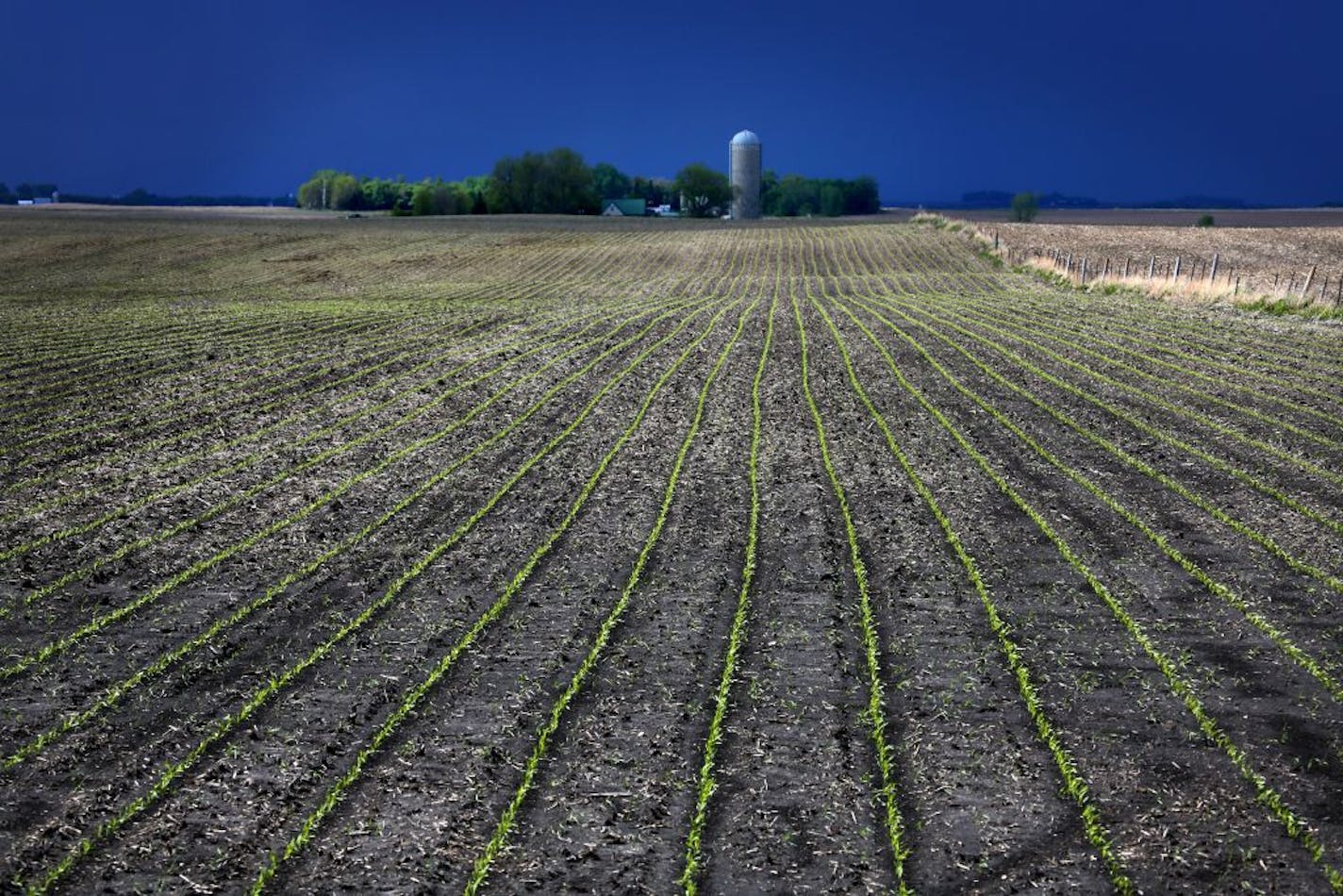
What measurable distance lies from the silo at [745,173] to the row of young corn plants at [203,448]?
412ft

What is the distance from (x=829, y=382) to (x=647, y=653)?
13.4 m

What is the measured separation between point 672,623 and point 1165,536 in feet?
20.5

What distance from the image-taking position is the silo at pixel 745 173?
147m

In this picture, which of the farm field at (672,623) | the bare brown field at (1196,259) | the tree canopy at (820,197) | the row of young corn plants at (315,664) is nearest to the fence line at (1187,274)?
the bare brown field at (1196,259)

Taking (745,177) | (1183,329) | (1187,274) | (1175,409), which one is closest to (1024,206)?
(745,177)

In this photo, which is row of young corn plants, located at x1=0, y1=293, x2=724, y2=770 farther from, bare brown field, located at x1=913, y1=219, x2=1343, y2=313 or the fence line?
the fence line

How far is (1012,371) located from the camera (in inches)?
901

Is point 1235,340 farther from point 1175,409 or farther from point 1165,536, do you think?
point 1165,536

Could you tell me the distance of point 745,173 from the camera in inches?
5851

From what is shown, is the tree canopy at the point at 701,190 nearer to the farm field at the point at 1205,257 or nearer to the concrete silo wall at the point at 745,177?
the concrete silo wall at the point at 745,177

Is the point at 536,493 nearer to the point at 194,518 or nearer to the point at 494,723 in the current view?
the point at 194,518

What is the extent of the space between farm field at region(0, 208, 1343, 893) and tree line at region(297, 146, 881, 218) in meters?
105

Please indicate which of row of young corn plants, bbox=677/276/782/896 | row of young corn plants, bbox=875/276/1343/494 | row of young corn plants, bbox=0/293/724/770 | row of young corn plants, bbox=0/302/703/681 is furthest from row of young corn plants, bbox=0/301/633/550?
row of young corn plants, bbox=875/276/1343/494

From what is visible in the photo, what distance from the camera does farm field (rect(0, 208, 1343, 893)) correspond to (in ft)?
22.8
